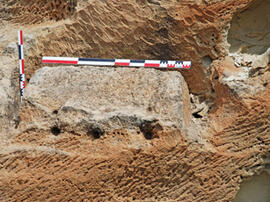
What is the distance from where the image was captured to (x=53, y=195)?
9.04 feet

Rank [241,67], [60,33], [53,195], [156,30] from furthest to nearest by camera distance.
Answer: [60,33]
[156,30]
[241,67]
[53,195]

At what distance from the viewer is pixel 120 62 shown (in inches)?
139

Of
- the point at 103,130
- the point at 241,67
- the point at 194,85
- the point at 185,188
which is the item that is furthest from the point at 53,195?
the point at 241,67

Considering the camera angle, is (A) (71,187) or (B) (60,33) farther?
(B) (60,33)

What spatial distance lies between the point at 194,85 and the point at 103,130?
3.61ft

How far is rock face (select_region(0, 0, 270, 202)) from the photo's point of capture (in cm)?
275

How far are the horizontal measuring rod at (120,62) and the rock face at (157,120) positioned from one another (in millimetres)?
91

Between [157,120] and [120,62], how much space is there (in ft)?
3.25

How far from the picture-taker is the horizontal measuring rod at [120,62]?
11.2 feet

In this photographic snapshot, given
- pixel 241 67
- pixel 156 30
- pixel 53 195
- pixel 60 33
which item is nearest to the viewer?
pixel 53 195

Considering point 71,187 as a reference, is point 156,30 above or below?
above

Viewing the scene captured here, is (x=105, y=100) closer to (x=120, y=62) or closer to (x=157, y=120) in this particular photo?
(x=157, y=120)

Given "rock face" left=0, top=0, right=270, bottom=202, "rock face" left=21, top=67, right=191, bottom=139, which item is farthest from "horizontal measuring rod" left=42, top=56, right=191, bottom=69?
"rock face" left=21, top=67, right=191, bottom=139

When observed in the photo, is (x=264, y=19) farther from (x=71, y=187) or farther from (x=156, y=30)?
(x=71, y=187)
